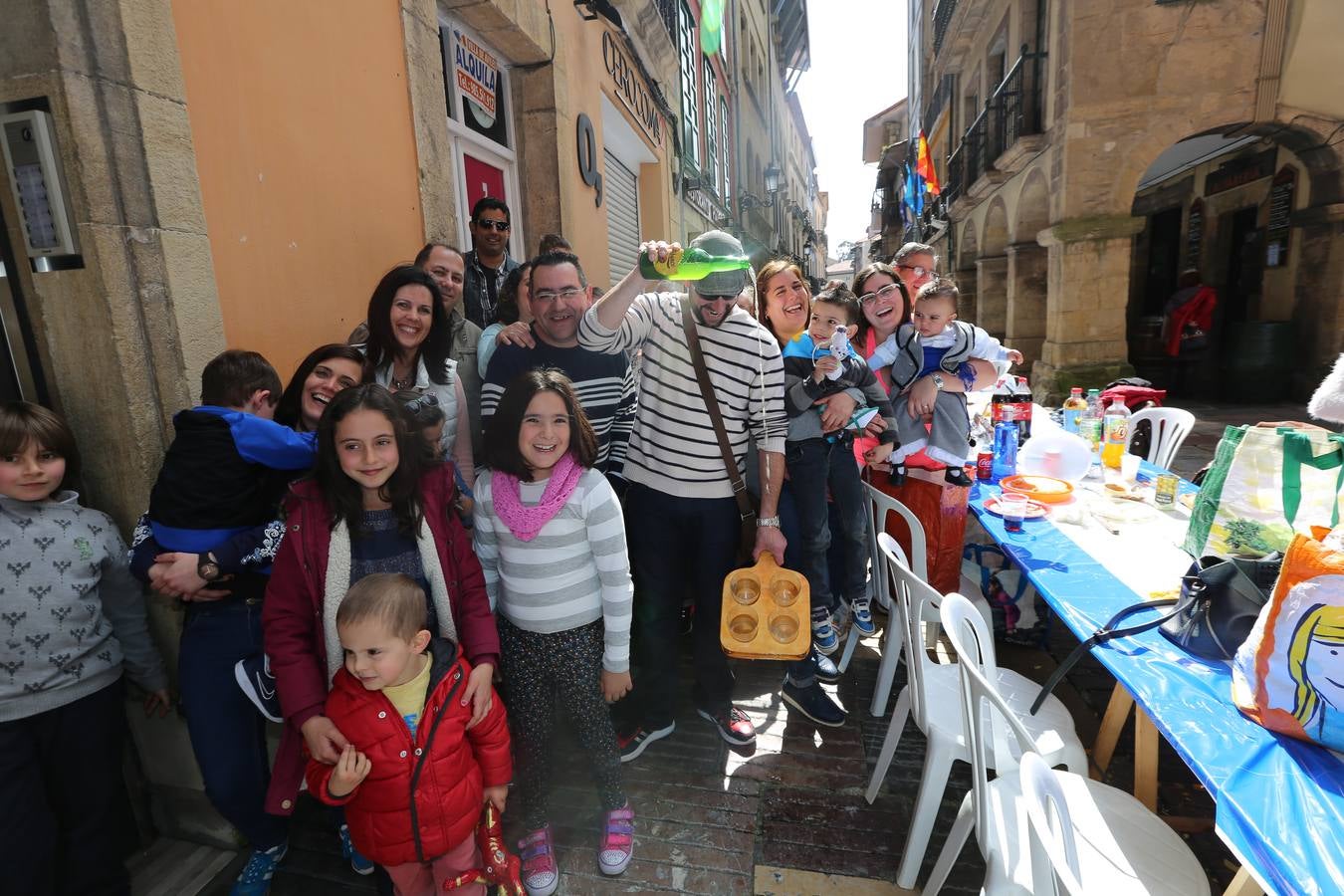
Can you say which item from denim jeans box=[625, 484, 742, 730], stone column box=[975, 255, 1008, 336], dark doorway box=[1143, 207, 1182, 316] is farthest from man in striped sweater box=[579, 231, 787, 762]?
dark doorway box=[1143, 207, 1182, 316]

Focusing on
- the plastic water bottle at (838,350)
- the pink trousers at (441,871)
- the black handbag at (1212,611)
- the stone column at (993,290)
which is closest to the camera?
the black handbag at (1212,611)

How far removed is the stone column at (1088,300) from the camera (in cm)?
976

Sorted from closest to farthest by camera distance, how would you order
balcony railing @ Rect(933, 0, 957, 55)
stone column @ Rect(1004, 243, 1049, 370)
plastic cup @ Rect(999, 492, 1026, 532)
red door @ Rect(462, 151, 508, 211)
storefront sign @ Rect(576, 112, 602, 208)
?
plastic cup @ Rect(999, 492, 1026, 532), red door @ Rect(462, 151, 508, 211), storefront sign @ Rect(576, 112, 602, 208), stone column @ Rect(1004, 243, 1049, 370), balcony railing @ Rect(933, 0, 957, 55)

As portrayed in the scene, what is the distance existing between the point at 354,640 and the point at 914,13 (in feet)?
110

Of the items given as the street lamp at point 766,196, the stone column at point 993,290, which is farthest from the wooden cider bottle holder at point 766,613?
the street lamp at point 766,196

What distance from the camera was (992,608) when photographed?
3.65m

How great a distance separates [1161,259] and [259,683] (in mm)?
17321

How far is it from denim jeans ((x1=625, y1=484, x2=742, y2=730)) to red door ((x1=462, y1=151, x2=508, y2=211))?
315 centimetres

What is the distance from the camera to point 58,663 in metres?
1.93

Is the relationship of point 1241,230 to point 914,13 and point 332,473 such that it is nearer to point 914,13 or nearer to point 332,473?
point 332,473

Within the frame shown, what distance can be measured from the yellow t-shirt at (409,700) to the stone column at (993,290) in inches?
628

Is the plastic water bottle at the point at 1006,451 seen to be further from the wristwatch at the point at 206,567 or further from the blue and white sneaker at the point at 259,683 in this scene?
the wristwatch at the point at 206,567

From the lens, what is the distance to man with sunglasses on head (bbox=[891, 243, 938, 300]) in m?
4.31

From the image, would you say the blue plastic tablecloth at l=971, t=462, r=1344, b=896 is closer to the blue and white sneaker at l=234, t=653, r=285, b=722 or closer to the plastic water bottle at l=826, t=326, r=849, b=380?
the plastic water bottle at l=826, t=326, r=849, b=380
